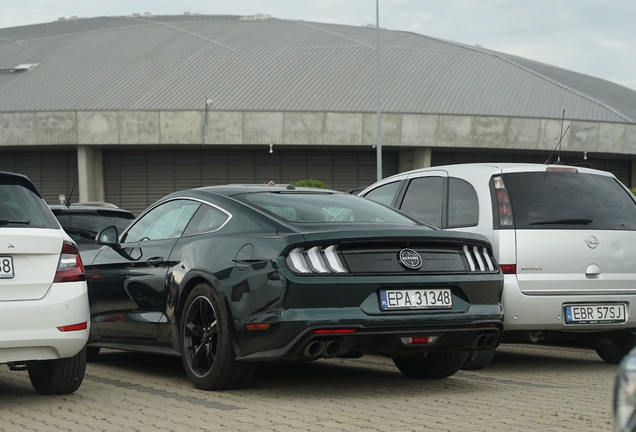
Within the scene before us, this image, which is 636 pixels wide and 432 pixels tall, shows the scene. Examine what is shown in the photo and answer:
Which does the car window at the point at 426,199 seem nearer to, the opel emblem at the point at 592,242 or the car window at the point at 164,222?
the opel emblem at the point at 592,242

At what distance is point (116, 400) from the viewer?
20.3ft

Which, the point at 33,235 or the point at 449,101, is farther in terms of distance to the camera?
the point at 449,101

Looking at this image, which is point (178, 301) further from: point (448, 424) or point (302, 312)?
point (448, 424)

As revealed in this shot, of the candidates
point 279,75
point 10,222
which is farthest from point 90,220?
point 279,75

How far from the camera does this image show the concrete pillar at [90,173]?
4131 cm

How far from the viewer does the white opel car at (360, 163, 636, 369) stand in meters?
7.55

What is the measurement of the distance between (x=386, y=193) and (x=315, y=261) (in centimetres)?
371

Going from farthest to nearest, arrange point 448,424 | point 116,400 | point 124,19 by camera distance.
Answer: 1. point 124,19
2. point 116,400
3. point 448,424

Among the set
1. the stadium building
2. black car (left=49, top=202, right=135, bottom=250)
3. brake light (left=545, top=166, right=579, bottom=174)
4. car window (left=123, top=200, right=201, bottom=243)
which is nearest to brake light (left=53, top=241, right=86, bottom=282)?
car window (left=123, top=200, right=201, bottom=243)

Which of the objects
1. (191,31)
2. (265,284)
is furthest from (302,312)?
(191,31)

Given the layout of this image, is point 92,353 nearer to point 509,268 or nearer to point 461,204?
point 461,204

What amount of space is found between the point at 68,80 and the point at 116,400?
131ft

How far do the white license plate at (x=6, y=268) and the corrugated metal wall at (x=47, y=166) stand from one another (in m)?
39.1

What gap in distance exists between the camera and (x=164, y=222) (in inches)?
293
